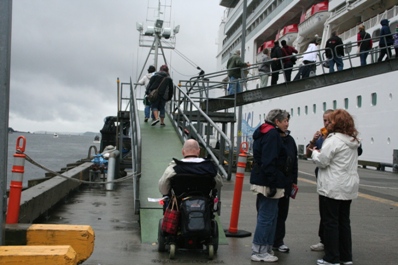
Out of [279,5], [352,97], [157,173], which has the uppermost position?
[279,5]

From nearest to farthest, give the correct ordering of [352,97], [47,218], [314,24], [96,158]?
[47,218] → [96,158] → [352,97] → [314,24]

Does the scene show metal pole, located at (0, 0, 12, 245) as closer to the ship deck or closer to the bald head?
the ship deck

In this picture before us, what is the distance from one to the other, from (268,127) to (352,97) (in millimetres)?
22606

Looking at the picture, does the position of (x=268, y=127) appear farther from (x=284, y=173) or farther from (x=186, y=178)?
(x=186, y=178)

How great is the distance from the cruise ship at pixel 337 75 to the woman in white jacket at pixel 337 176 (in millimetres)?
12081

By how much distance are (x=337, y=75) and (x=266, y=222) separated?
13.1m

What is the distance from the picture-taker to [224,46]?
62719 mm

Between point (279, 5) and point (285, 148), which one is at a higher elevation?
point (279, 5)

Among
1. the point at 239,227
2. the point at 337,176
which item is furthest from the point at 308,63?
the point at 337,176

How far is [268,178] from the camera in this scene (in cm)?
586

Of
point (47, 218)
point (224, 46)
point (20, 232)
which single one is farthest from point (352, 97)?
point (224, 46)

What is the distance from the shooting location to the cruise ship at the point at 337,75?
2383 cm

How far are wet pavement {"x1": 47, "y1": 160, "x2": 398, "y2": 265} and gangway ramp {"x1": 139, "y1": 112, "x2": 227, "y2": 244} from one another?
0.23 metres

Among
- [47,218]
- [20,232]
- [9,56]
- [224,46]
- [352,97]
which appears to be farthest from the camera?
[224,46]
